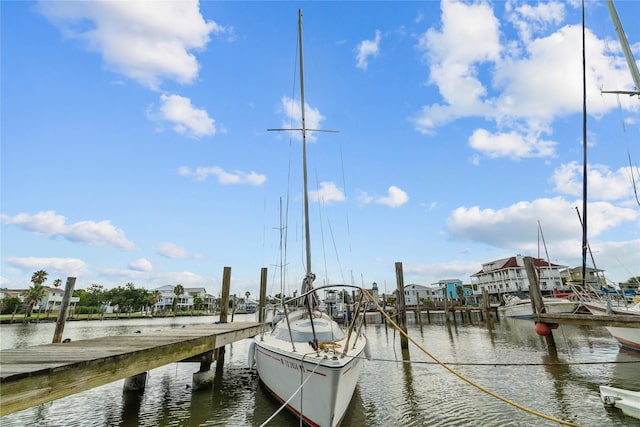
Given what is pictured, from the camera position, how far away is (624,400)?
279 inches

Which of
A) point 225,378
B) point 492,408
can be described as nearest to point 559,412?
point 492,408

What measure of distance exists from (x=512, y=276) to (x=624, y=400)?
60812mm

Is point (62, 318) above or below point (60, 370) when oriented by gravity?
above

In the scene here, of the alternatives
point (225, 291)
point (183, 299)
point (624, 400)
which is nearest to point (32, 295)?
point (183, 299)

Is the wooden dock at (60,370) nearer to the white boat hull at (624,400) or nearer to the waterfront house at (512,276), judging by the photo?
the white boat hull at (624,400)

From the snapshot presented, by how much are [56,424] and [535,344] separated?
22169mm

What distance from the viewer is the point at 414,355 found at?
1669 centimetres

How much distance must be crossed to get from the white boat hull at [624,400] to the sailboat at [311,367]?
5849 millimetres

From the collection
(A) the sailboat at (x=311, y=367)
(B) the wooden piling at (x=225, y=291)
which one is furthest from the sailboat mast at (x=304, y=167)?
(B) the wooden piling at (x=225, y=291)

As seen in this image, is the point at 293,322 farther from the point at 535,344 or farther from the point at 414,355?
the point at 535,344

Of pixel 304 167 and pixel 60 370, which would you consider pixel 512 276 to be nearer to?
pixel 304 167

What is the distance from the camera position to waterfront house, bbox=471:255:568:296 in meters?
57.9

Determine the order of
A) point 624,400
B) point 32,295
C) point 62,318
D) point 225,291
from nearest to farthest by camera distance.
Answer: point 624,400, point 62,318, point 225,291, point 32,295

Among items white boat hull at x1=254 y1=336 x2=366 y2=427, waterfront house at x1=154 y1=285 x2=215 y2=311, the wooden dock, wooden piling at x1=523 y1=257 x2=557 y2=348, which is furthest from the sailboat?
waterfront house at x1=154 y1=285 x2=215 y2=311
